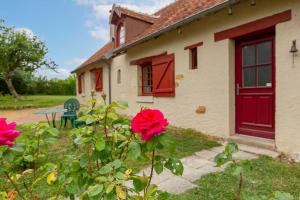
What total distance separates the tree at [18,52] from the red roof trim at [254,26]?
18.8 m

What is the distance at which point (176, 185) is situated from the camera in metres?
3.31

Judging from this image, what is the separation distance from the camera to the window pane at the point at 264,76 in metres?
4.91

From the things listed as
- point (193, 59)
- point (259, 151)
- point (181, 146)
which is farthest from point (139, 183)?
point (193, 59)

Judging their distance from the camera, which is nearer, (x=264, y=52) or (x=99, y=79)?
(x=264, y=52)

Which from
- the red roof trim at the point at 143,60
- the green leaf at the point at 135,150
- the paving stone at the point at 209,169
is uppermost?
the red roof trim at the point at 143,60

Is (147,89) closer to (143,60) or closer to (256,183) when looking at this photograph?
(143,60)

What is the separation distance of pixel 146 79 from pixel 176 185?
6.53 metres

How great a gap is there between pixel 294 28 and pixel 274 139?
6.50ft

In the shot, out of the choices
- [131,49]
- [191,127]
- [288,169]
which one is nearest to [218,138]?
[191,127]

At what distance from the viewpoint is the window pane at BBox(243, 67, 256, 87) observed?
523 cm

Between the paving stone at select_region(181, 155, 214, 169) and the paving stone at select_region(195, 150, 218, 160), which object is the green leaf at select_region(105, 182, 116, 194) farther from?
the paving stone at select_region(195, 150, 218, 160)

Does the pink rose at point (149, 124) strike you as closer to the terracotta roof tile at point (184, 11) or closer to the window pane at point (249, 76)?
the window pane at point (249, 76)

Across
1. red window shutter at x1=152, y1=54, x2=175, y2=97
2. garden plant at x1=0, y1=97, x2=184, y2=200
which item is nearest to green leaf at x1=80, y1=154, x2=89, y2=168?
garden plant at x1=0, y1=97, x2=184, y2=200

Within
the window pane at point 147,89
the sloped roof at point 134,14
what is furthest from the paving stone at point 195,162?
the sloped roof at point 134,14
